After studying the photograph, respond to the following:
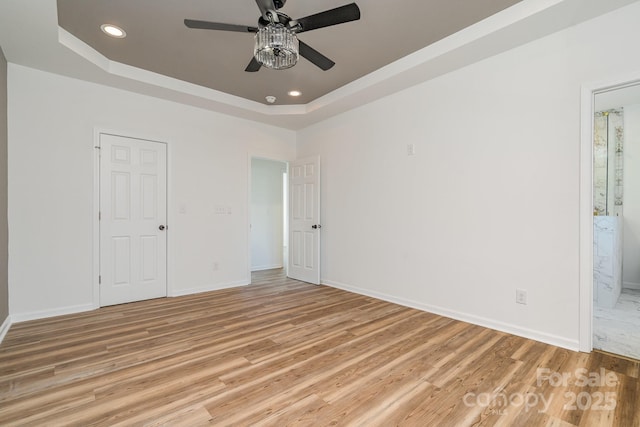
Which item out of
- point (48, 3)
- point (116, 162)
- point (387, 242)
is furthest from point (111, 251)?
point (387, 242)

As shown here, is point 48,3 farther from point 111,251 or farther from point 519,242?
point 519,242

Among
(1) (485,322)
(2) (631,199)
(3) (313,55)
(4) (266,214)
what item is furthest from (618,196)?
(4) (266,214)

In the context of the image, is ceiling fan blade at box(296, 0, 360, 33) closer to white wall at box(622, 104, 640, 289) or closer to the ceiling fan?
the ceiling fan

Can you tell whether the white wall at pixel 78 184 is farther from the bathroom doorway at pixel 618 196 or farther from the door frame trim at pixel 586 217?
the bathroom doorway at pixel 618 196

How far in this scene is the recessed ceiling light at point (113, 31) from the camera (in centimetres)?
272

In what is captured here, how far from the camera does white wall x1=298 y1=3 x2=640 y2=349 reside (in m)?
2.53

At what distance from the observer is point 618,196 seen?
4.39m

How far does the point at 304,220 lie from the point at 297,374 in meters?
3.23

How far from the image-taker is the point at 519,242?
2.83 metres

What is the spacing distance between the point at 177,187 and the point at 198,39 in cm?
206

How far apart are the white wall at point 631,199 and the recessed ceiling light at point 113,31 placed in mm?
6436

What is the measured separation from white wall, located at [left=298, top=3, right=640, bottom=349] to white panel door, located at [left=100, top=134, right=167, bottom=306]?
2766mm

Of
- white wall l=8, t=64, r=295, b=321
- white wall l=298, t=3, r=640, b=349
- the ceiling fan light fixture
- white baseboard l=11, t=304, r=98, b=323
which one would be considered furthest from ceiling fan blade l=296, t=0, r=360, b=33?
white baseboard l=11, t=304, r=98, b=323

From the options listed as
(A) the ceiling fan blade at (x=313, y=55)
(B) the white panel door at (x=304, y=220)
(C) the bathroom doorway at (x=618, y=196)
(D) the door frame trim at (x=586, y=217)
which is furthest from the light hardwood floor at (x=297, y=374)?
(A) the ceiling fan blade at (x=313, y=55)
